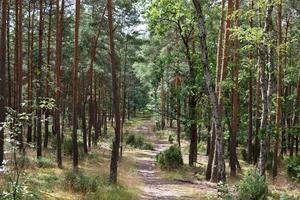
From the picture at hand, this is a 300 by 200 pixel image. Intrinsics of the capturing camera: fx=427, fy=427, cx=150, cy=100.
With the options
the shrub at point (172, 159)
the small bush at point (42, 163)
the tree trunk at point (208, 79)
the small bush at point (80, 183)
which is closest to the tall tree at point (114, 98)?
the small bush at point (80, 183)

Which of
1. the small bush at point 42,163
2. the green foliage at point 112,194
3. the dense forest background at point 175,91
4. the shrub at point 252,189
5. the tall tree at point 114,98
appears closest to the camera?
the dense forest background at point 175,91

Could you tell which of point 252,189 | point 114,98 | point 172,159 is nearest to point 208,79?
point 252,189

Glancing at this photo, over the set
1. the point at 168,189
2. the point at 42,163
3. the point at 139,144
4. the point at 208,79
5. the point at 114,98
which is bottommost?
the point at 139,144

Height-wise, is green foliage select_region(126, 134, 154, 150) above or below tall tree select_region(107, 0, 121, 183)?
below

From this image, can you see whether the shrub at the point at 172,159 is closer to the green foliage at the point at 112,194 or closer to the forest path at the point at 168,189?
the forest path at the point at 168,189

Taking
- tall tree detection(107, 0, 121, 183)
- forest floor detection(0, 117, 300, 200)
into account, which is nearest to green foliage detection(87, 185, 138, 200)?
forest floor detection(0, 117, 300, 200)

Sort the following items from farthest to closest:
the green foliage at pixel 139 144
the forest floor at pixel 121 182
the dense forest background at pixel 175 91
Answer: the green foliage at pixel 139 144 < the forest floor at pixel 121 182 < the dense forest background at pixel 175 91

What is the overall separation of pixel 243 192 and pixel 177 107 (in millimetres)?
11854

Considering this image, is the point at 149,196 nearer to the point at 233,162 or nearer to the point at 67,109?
the point at 233,162

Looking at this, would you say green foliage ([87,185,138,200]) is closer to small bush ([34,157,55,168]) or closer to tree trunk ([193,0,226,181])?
tree trunk ([193,0,226,181])

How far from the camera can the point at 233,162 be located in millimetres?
20156

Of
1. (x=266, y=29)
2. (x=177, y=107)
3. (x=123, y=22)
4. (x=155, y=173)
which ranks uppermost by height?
(x=123, y=22)

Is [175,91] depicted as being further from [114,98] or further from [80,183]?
[80,183]

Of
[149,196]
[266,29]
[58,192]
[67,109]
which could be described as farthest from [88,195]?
[67,109]
